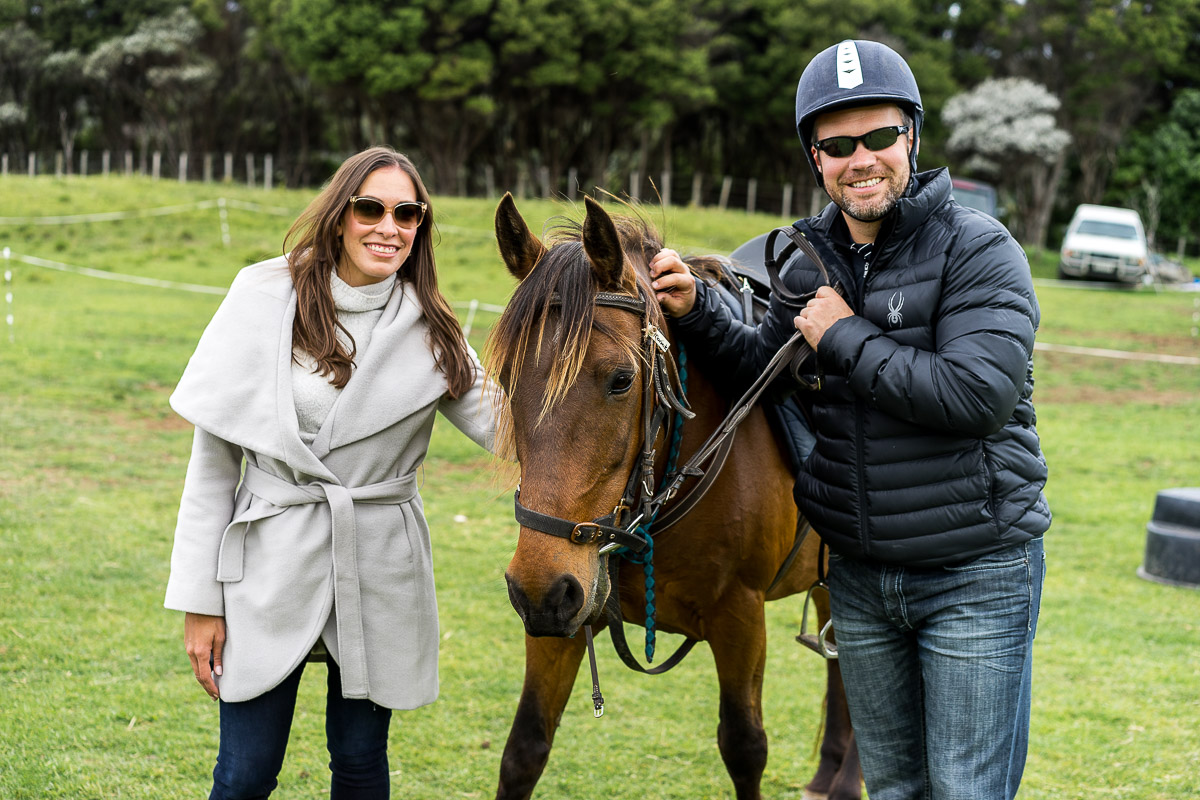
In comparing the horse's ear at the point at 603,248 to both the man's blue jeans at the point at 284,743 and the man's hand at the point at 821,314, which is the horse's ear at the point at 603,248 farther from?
the man's blue jeans at the point at 284,743

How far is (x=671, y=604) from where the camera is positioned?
287 centimetres

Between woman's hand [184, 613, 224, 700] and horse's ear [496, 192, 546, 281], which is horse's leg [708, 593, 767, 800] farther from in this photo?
woman's hand [184, 613, 224, 700]

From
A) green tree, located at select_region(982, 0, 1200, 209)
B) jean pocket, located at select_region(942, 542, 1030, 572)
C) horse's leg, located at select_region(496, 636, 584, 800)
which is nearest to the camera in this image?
jean pocket, located at select_region(942, 542, 1030, 572)

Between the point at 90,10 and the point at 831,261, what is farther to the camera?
the point at 90,10

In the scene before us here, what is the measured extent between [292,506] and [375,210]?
760 mm

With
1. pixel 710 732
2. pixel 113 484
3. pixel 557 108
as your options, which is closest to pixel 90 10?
pixel 557 108

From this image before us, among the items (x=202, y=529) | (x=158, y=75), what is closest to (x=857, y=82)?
(x=202, y=529)

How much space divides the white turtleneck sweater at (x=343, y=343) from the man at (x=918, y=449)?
108cm

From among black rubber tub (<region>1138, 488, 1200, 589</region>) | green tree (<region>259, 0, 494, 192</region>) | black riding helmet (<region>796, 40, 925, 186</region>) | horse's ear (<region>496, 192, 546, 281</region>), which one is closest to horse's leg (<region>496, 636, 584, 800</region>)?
horse's ear (<region>496, 192, 546, 281</region>)

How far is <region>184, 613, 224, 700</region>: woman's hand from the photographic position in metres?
2.39

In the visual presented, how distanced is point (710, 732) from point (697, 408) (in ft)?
6.88

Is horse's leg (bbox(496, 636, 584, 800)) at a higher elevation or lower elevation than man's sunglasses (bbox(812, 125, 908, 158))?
lower

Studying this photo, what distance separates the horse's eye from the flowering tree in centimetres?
3157

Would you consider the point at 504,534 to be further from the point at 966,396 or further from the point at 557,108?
the point at 557,108
